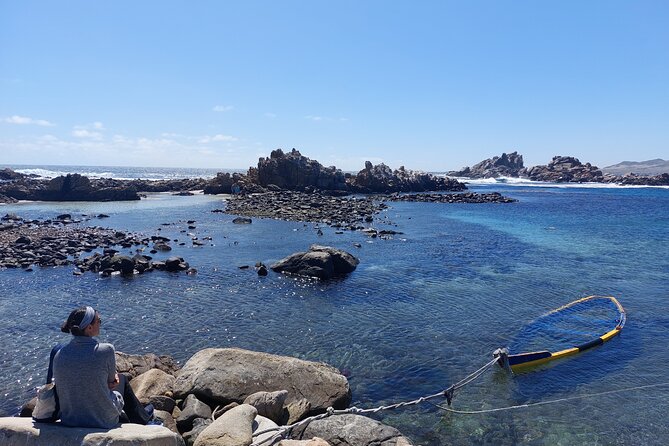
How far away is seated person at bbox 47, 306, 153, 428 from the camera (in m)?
7.02

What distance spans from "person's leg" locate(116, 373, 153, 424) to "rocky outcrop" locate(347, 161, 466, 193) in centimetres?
9951

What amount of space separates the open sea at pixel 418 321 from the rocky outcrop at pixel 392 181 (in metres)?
67.1

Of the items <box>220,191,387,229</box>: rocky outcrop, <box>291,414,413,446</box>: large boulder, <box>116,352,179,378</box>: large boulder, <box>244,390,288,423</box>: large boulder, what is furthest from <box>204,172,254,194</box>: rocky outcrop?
<box>291,414,413,446</box>: large boulder

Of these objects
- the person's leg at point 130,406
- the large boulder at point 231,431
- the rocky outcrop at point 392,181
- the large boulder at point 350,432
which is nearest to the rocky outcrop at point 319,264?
the large boulder at point 350,432

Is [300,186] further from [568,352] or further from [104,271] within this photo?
[568,352]

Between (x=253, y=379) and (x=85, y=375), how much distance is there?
20.8 ft

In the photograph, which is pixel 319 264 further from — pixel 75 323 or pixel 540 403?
pixel 75 323

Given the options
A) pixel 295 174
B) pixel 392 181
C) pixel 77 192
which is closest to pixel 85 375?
pixel 77 192

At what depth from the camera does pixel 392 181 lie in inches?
4537

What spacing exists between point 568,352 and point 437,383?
620cm

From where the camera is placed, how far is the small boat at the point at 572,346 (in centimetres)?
1644

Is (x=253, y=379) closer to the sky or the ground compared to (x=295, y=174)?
closer to the ground

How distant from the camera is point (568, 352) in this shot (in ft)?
57.6

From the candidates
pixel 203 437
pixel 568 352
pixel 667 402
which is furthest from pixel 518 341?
pixel 203 437
